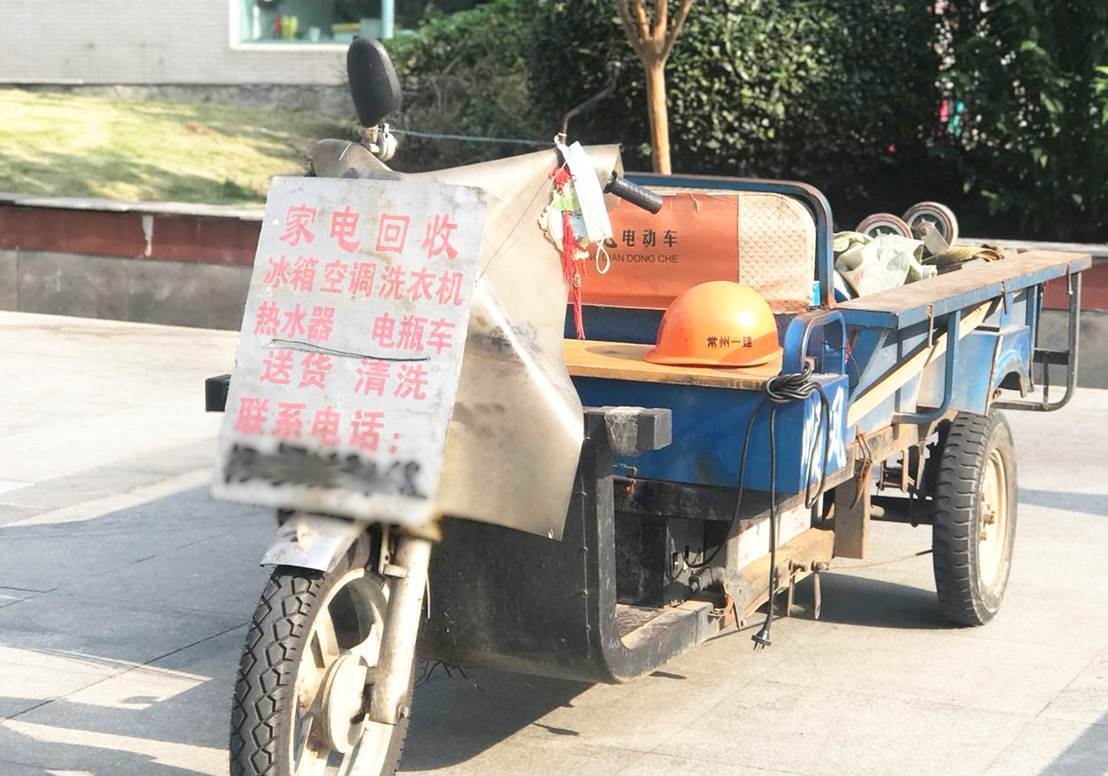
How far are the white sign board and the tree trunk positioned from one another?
734cm

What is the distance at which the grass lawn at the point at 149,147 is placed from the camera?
15.9 metres

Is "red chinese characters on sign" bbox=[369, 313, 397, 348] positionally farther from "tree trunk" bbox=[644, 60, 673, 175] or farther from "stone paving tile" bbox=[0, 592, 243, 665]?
"tree trunk" bbox=[644, 60, 673, 175]

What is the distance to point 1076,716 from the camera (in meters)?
5.19

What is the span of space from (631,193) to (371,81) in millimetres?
820

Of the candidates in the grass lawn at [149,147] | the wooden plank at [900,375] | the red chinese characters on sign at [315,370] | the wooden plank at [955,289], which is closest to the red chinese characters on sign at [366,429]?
the red chinese characters on sign at [315,370]

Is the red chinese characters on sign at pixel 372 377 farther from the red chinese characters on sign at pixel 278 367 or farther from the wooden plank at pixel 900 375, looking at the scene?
the wooden plank at pixel 900 375

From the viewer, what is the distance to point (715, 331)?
486 cm

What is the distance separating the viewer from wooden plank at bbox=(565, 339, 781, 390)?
4719 millimetres

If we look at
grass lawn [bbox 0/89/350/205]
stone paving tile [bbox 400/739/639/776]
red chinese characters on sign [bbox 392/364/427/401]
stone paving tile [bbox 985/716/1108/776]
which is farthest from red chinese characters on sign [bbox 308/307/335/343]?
grass lawn [bbox 0/89/350/205]

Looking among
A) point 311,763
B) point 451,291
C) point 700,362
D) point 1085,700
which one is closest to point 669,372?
point 700,362

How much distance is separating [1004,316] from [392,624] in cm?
341

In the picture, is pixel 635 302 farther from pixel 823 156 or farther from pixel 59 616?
pixel 823 156

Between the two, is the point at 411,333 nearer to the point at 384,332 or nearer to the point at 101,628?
the point at 384,332

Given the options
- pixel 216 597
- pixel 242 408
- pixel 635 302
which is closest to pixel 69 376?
pixel 216 597
